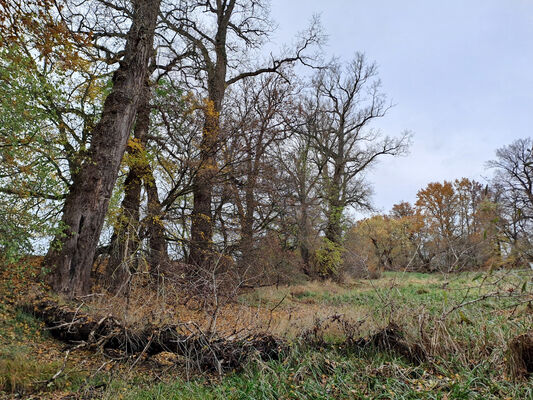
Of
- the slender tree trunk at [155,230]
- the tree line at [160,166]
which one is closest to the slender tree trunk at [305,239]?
the tree line at [160,166]

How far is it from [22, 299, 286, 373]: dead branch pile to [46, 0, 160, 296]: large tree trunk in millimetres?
1870

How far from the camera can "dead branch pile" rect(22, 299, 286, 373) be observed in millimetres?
4789

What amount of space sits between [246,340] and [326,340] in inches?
50.1

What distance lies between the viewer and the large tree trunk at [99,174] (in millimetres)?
7205

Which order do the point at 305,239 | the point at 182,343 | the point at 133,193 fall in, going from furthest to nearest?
the point at 305,239
the point at 133,193
the point at 182,343

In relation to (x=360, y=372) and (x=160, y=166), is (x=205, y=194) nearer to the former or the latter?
(x=160, y=166)

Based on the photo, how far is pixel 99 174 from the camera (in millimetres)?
7664

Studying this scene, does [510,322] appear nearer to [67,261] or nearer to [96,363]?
[96,363]

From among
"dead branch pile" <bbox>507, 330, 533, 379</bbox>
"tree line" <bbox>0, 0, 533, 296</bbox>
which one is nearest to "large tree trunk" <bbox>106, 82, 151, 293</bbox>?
"tree line" <bbox>0, 0, 533, 296</bbox>

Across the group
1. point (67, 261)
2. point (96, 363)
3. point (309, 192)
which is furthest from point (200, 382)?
point (309, 192)

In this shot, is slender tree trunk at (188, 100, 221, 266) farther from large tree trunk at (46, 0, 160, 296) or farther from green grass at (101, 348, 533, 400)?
green grass at (101, 348, 533, 400)

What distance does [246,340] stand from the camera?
16.4 ft

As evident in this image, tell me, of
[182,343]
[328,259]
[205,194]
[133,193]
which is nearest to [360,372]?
[182,343]

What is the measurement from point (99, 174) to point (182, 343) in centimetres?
452
